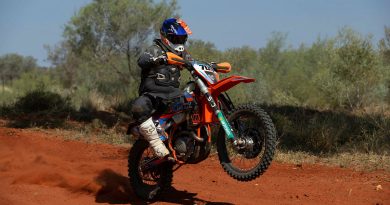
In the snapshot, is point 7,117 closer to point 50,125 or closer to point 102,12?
point 50,125

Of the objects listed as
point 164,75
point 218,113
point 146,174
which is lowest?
point 146,174

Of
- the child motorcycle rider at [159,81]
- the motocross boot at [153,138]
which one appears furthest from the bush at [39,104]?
the motocross boot at [153,138]

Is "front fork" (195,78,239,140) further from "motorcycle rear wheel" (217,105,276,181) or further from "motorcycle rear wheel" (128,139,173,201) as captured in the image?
"motorcycle rear wheel" (128,139,173,201)

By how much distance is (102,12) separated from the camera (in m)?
26.8

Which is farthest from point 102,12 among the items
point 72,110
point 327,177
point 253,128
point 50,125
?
point 253,128

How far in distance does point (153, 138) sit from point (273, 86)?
21110mm

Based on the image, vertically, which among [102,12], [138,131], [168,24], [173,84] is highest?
[102,12]

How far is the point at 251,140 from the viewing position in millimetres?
6164

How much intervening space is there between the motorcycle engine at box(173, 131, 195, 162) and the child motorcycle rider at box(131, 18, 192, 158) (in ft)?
0.47

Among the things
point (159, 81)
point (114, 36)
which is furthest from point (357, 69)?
point (159, 81)

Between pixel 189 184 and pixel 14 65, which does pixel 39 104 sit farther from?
pixel 14 65

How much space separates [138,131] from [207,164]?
3369 millimetres

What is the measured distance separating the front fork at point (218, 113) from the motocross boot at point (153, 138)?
778mm

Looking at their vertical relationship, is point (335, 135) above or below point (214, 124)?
below
